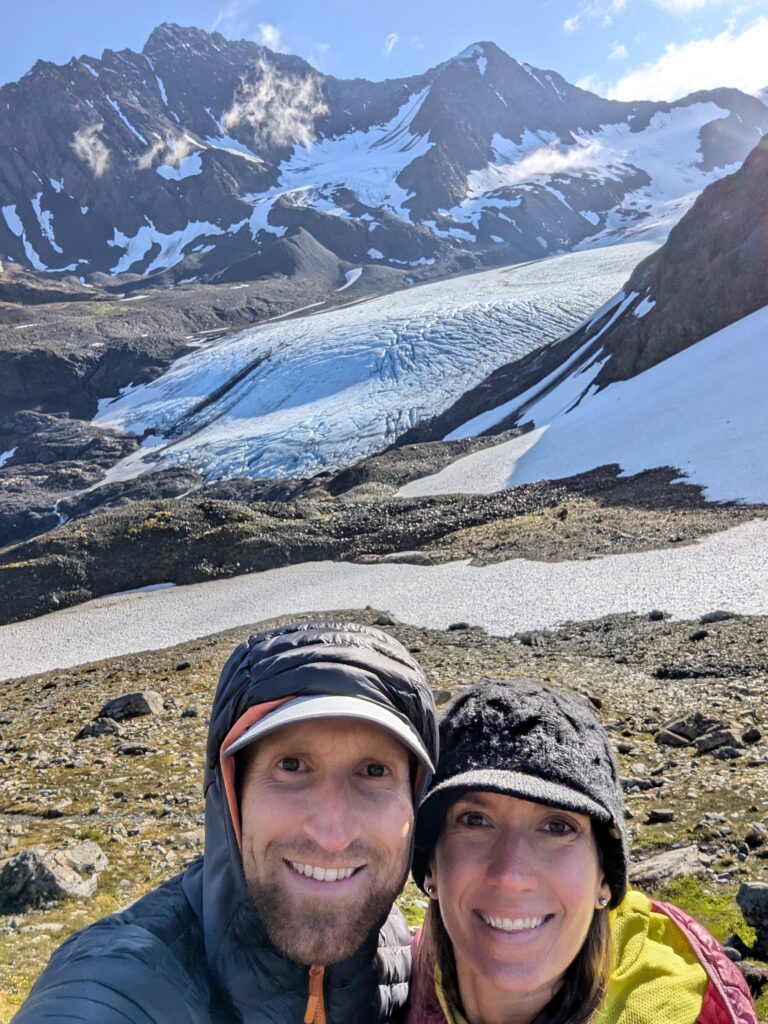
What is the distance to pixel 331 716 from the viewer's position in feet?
8.54

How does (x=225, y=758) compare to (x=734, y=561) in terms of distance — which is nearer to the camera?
(x=225, y=758)

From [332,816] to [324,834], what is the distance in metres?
0.06

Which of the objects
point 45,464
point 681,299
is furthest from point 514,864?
point 45,464

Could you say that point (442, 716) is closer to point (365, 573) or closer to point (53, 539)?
point (365, 573)

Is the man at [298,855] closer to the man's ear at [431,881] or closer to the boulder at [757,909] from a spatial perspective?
the man's ear at [431,881]

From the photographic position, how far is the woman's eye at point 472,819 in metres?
2.83


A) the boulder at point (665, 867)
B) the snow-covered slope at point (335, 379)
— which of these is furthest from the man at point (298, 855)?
the snow-covered slope at point (335, 379)

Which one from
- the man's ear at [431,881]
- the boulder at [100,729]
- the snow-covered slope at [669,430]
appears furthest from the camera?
the snow-covered slope at [669,430]

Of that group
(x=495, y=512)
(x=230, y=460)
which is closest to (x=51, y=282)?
(x=230, y=460)

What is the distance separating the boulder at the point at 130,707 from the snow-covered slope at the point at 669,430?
2109cm

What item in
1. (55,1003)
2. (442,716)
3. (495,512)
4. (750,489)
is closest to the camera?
(55,1003)

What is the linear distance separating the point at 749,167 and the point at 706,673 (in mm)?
53286

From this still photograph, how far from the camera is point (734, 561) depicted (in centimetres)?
2014

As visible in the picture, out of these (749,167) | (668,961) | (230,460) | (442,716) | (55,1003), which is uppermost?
(749,167)
